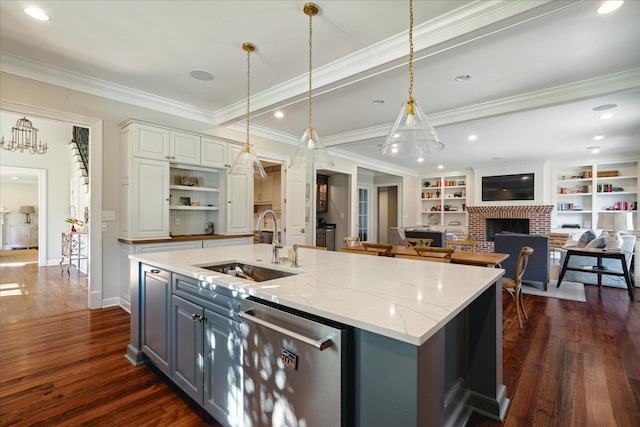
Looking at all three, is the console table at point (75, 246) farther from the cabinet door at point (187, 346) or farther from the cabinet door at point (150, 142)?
the cabinet door at point (187, 346)

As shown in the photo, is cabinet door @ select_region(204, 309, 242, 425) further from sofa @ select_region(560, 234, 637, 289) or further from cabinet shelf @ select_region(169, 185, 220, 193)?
sofa @ select_region(560, 234, 637, 289)

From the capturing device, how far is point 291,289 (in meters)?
1.48

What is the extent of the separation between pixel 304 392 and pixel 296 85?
10.2 feet

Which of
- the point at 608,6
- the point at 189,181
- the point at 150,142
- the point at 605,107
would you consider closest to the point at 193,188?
the point at 189,181

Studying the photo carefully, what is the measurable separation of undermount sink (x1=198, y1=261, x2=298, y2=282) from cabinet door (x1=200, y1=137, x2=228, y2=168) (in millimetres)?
2373

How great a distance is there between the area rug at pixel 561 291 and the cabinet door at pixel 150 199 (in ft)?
17.8

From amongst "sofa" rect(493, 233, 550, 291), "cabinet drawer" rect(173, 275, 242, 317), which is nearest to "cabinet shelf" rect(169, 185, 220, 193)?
"cabinet drawer" rect(173, 275, 242, 317)

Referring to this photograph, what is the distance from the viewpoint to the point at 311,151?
2.59 m

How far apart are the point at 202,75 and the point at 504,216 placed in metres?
8.61

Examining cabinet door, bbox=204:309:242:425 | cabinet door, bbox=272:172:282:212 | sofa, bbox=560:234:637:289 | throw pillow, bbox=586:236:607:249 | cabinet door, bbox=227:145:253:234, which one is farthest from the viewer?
cabinet door, bbox=272:172:282:212

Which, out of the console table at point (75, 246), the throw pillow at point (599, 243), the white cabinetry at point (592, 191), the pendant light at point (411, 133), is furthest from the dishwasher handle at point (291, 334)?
the white cabinetry at point (592, 191)

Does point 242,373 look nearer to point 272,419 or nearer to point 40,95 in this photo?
point 272,419

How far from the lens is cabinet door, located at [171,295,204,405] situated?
6.01 feet

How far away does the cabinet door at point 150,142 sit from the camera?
144 inches
